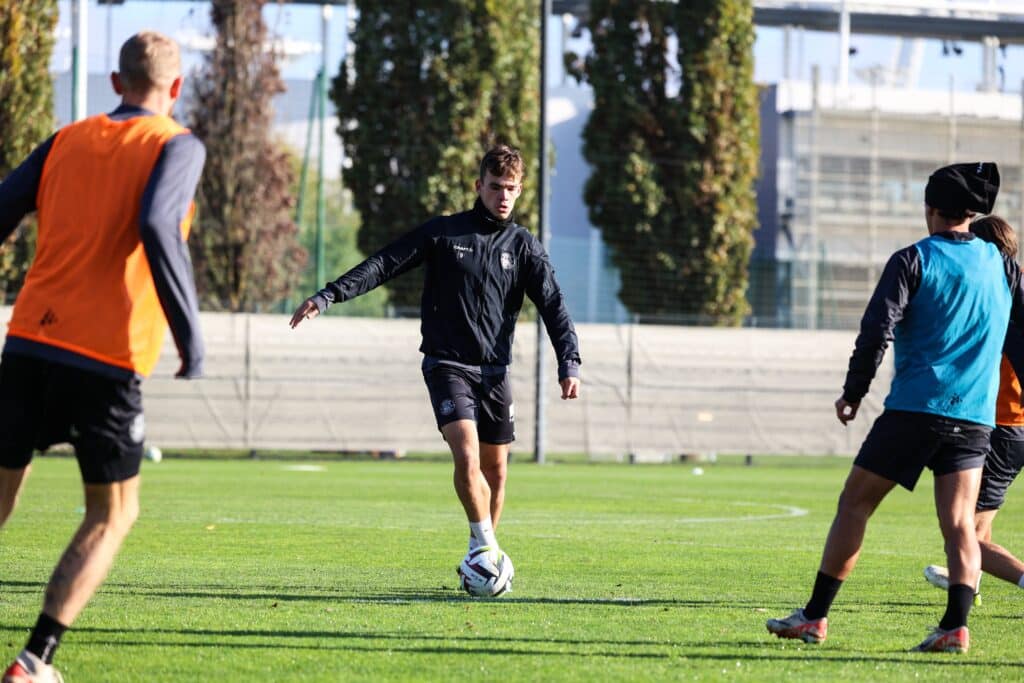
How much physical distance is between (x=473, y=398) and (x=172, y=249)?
12.1ft

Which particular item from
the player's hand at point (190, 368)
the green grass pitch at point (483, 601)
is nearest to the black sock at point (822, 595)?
the green grass pitch at point (483, 601)

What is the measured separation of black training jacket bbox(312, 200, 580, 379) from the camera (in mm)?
8812

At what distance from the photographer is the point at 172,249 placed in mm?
5266

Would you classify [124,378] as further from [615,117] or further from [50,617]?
[615,117]

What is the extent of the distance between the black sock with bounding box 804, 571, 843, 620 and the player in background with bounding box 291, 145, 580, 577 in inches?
86.1

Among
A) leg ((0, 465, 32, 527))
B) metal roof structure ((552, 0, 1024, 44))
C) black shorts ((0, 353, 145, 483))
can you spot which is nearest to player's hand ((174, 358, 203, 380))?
black shorts ((0, 353, 145, 483))

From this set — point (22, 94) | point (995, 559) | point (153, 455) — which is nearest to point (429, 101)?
point (22, 94)

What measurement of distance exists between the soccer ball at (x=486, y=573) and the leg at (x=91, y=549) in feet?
10.4

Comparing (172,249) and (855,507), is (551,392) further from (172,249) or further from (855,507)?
(172,249)

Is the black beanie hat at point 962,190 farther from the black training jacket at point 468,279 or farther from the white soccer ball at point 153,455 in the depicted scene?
the white soccer ball at point 153,455

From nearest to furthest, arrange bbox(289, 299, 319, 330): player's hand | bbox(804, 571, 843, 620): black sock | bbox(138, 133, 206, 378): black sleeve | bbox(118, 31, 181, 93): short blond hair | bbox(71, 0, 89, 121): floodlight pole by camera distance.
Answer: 1. bbox(138, 133, 206, 378): black sleeve
2. bbox(118, 31, 181, 93): short blond hair
3. bbox(804, 571, 843, 620): black sock
4. bbox(289, 299, 319, 330): player's hand
5. bbox(71, 0, 89, 121): floodlight pole

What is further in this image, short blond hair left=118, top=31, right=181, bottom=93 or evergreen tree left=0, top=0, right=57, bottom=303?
evergreen tree left=0, top=0, right=57, bottom=303

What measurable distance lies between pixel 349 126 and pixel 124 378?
31083 mm

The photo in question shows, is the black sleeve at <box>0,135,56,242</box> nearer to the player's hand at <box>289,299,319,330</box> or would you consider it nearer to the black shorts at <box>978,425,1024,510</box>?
the player's hand at <box>289,299,319,330</box>
